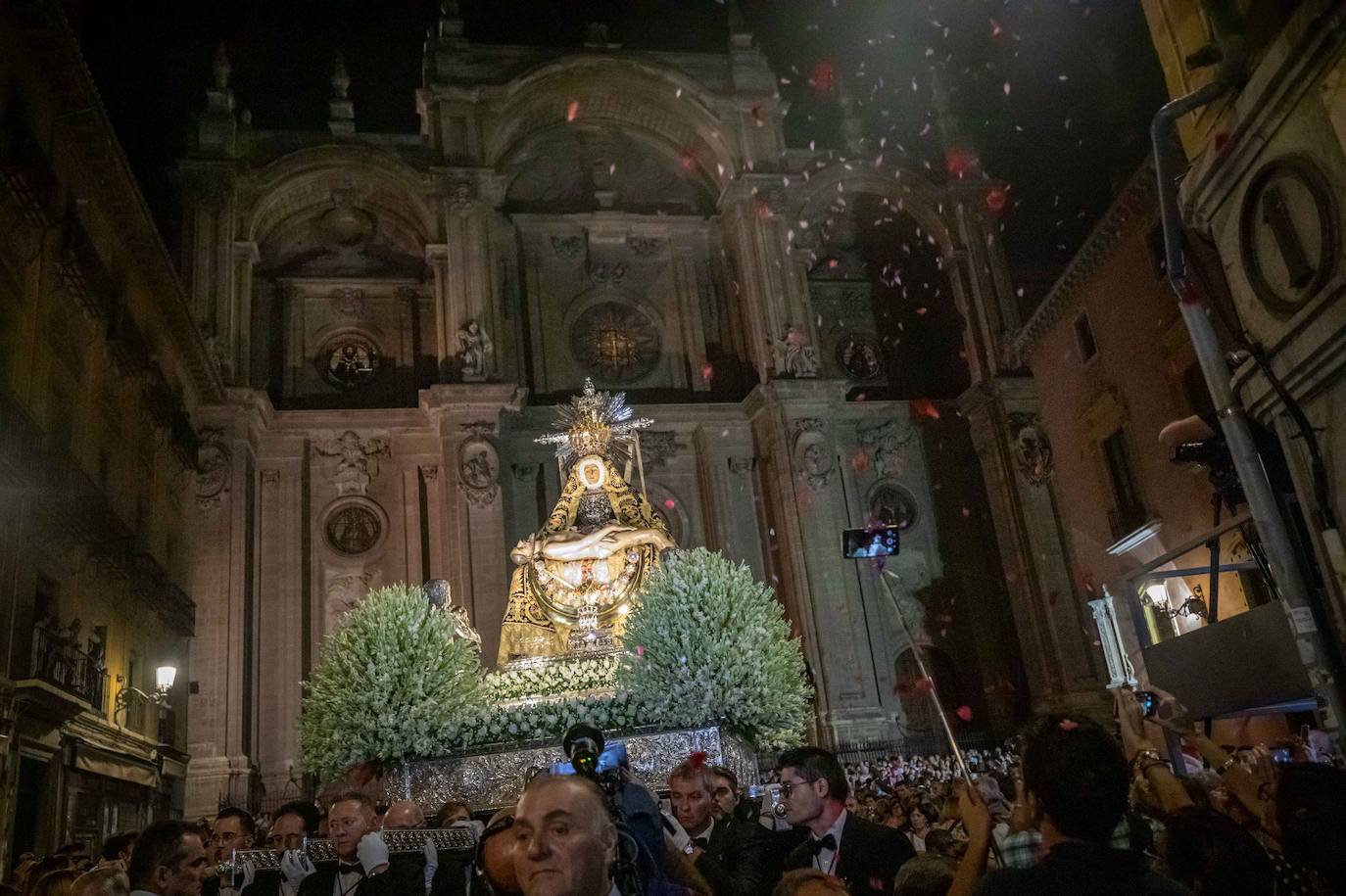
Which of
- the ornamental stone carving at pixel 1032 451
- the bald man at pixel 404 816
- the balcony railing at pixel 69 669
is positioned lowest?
the bald man at pixel 404 816

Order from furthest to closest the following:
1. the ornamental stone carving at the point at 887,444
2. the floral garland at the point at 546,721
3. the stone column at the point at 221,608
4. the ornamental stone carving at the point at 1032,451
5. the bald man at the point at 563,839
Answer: the ornamental stone carving at the point at 887,444
the ornamental stone carving at the point at 1032,451
the stone column at the point at 221,608
the floral garland at the point at 546,721
the bald man at the point at 563,839

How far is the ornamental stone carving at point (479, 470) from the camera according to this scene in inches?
850

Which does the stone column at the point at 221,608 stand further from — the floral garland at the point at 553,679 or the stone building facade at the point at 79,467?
the floral garland at the point at 553,679

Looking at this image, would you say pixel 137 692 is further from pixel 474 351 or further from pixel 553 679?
pixel 474 351

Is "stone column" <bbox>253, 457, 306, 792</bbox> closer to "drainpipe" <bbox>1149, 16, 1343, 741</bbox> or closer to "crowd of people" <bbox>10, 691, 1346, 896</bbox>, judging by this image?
"crowd of people" <bbox>10, 691, 1346, 896</bbox>

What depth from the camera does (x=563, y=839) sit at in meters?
2.66

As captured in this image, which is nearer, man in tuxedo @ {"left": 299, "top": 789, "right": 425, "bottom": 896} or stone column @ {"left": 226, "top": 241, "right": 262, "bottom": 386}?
man in tuxedo @ {"left": 299, "top": 789, "right": 425, "bottom": 896}

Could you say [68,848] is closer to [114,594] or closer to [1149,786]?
[1149,786]

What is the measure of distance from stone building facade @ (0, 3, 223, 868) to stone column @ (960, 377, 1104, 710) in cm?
1792

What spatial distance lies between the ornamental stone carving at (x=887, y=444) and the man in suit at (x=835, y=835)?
21661 mm

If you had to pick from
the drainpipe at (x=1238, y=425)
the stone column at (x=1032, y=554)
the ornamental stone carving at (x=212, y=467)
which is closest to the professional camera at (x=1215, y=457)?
the drainpipe at (x=1238, y=425)

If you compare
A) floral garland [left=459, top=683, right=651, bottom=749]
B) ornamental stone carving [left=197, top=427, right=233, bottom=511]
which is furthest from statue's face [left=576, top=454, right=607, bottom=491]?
ornamental stone carving [left=197, top=427, right=233, bottom=511]

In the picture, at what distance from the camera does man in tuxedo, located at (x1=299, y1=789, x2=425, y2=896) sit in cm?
463

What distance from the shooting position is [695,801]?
5.14 m
